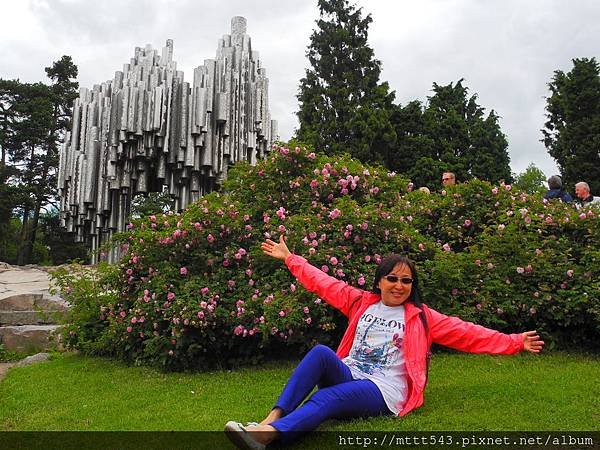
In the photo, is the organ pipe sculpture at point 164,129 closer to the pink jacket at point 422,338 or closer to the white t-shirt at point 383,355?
the pink jacket at point 422,338

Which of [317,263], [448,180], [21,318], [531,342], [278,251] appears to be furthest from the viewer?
[21,318]

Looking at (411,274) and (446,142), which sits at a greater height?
(446,142)

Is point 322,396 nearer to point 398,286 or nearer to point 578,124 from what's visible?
point 398,286

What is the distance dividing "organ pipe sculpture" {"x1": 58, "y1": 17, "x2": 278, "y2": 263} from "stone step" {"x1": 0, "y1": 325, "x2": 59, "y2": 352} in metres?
3.34

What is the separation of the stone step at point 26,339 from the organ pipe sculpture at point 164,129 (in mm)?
3335

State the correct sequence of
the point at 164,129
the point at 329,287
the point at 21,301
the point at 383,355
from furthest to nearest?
the point at 164,129 < the point at 21,301 < the point at 329,287 < the point at 383,355

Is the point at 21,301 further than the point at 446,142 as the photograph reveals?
No

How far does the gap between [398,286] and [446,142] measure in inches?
980

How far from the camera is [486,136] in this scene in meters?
29.4

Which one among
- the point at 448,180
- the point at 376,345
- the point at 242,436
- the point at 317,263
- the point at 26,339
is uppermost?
the point at 448,180

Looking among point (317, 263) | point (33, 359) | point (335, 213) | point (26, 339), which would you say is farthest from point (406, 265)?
point (26, 339)

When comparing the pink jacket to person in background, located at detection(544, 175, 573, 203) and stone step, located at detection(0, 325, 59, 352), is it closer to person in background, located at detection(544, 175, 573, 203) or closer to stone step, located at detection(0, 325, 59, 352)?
person in background, located at detection(544, 175, 573, 203)

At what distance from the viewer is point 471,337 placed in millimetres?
3867

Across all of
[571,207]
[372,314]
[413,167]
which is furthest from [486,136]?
[372,314]
